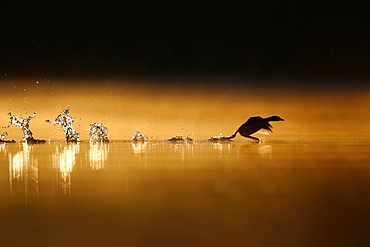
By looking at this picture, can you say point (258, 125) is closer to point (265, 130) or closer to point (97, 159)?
point (265, 130)

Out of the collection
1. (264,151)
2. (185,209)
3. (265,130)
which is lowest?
(185,209)

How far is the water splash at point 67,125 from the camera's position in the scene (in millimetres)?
17969

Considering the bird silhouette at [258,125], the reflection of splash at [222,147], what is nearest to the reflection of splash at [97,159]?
the reflection of splash at [222,147]

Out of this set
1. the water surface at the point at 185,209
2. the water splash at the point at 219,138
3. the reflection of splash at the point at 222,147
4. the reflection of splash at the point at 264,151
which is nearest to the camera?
the water surface at the point at 185,209

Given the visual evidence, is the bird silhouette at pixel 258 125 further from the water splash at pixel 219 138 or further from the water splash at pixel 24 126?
the water splash at pixel 24 126

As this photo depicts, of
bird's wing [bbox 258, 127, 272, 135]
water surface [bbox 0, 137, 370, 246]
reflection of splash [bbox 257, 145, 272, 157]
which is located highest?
bird's wing [bbox 258, 127, 272, 135]

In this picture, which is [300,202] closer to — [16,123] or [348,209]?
[348,209]

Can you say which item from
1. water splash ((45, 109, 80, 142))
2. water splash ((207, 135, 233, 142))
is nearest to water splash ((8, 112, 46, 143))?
water splash ((45, 109, 80, 142))

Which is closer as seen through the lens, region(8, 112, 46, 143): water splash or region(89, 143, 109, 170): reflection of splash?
region(89, 143, 109, 170): reflection of splash

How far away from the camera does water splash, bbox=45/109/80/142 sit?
17969 millimetres

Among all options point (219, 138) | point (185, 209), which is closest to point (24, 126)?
point (219, 138)

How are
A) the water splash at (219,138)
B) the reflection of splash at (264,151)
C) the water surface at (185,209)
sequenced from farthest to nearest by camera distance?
1. the water splash at (219,138)
2. the reflection of splash at (264,151)
3. the water surface at (185,209)

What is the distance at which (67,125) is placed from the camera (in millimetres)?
18031

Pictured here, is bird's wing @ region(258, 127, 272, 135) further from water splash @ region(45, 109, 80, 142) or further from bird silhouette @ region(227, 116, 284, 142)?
water splash @ region(45, 109, 80, 142)
